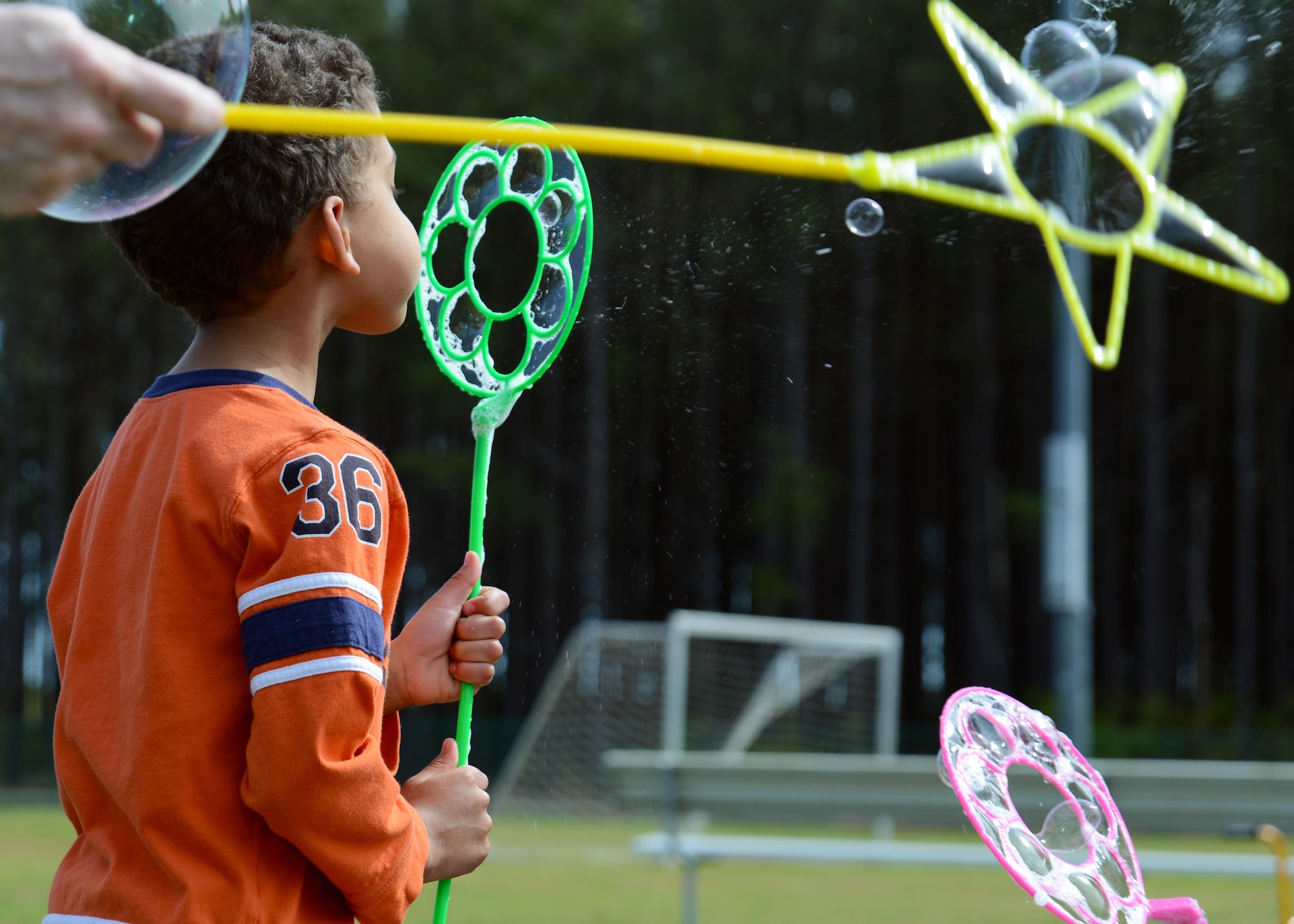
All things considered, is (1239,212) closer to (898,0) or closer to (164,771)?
(898,0)

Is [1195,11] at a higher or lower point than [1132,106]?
higher

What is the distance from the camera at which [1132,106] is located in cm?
203

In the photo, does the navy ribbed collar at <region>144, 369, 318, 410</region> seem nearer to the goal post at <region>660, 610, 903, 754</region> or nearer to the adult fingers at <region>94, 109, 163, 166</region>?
the adult fingers at <region>94, 109, 163, 166</region>

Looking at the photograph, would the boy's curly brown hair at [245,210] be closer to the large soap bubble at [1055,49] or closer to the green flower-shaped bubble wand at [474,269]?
the green flower-shaped bubble wand at [474,269]

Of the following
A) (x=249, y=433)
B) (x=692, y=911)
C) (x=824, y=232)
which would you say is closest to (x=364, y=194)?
(x=249, y=433)

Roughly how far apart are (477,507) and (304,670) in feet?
1.58

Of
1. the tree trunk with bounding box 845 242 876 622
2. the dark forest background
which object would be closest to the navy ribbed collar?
the dark forest background

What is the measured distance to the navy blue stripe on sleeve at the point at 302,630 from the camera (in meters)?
1.29

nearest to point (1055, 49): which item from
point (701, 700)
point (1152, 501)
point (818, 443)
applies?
point (701, 700)

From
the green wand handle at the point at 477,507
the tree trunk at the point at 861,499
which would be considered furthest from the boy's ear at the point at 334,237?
the tree trunk at the point at 861,499

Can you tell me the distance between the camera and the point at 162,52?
1263 millimetres

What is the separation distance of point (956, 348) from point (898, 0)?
19.4ft

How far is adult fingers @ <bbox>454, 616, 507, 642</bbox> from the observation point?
5.62ft

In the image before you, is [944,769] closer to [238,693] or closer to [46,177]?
[238,693]
